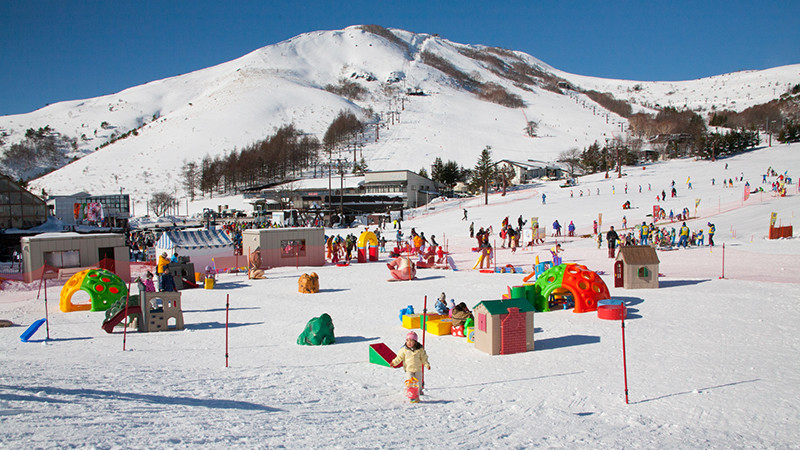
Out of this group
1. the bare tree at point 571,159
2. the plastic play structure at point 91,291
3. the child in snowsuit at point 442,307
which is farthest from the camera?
the bare tree at point 571,159

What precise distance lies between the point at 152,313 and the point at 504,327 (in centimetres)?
737

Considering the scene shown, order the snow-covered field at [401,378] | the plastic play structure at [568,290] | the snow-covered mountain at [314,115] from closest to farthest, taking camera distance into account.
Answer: the snow-covered field at [401,378] < the plastic play structure at [568,290] < the snow-covered mountain at [314,115]

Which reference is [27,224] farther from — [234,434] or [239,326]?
[234,434]

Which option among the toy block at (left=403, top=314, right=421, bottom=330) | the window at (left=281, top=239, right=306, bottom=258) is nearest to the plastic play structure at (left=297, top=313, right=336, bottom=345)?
the toy block at (left=403, top=314, right=421, bottom=330)

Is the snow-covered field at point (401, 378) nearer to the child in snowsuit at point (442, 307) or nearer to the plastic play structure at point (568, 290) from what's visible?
the plastic play structure at point (568, 290)

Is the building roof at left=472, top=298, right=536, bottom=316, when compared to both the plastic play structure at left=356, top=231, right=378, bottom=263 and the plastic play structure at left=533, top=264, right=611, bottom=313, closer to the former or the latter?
the plastic play structure at left=533, top=264, right=611, bottom=313

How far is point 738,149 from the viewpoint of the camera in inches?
2869

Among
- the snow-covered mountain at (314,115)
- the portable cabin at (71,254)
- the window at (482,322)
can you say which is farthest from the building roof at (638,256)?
the snow-covered mountain at (314,115)

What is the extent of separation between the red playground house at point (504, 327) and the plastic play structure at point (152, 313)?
21.6 feet

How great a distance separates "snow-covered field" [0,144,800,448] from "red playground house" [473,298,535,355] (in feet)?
1.02

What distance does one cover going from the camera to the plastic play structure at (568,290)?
12422mm

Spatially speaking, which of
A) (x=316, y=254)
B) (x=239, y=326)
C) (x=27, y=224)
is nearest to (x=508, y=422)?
(x=239, y=326)

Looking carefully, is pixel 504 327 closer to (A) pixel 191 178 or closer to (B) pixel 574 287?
(B) pixel 574 287

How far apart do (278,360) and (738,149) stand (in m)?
81.3
